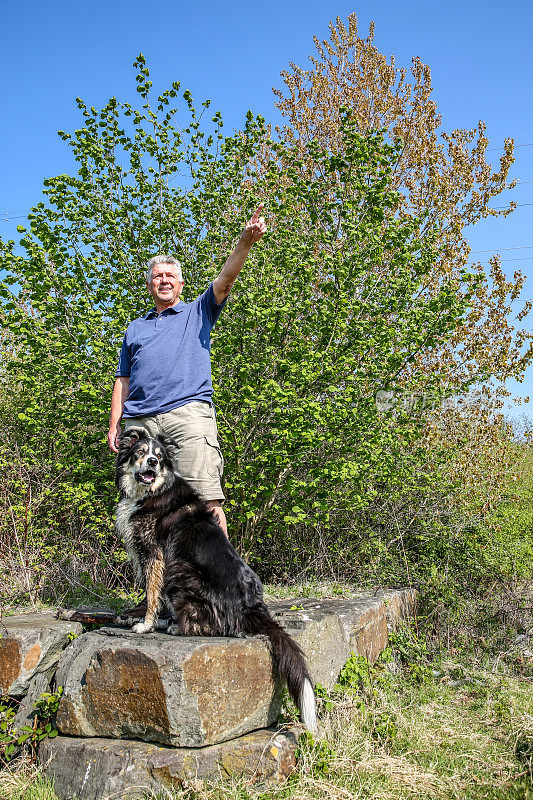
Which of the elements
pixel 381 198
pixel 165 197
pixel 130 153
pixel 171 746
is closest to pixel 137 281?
pixel 165 197

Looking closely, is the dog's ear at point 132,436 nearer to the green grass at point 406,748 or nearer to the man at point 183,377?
the man at point 183,377

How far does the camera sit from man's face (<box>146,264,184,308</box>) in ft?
12.4

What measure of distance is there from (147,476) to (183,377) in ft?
2.07

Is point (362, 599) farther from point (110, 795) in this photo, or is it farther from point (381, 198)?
point (381, 198)

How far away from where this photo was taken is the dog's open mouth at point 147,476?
3314 mm

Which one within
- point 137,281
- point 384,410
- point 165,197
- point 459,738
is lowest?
point 459,738

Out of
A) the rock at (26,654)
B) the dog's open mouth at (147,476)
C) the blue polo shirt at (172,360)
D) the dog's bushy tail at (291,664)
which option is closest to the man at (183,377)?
the blue polo shirt at (172,360)

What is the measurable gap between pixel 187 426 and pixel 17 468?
4204 millimetres

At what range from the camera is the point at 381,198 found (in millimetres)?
6188

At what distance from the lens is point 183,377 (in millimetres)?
3557

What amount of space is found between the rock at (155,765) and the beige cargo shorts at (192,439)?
51.4 inches

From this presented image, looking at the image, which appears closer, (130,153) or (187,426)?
(187,426)

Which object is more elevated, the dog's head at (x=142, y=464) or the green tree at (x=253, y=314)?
the green tree at (x=253, y=314)

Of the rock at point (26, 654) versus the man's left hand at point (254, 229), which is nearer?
the rock at point (26, 654)
